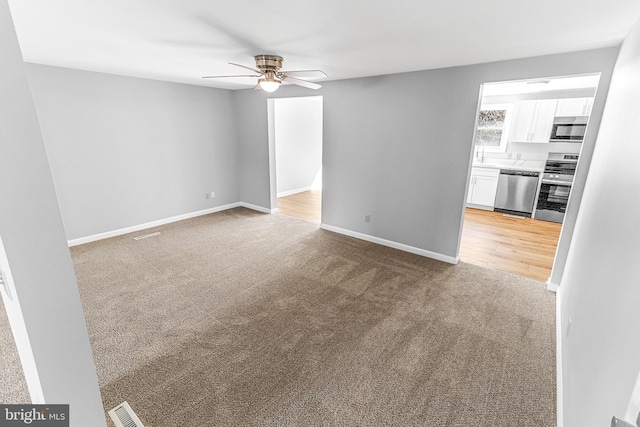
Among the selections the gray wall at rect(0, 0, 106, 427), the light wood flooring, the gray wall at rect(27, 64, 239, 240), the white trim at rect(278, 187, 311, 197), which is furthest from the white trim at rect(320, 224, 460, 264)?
the gray wall at rect(0, 0, 106, 427)

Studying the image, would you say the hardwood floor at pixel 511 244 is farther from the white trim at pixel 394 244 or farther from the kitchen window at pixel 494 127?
the kitchen window at pixel 494 127

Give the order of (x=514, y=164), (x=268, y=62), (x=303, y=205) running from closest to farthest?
(x=268, y=62) < (x=514, y=164) < (x=303, y=205)

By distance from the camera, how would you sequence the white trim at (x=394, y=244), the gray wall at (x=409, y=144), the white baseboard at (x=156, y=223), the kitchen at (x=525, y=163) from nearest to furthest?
the gray wall at (x=409, y=144)
the white trim at (x=394, y=244)
the white baseboard at (x=156, y=223)
the kitchen at (x=525, y=163)

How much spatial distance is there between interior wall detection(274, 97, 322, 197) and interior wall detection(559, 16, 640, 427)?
572cm

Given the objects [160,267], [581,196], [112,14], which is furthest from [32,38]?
[581,196]

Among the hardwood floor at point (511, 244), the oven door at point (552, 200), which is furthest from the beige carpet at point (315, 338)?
the oven door at point (552, 200)

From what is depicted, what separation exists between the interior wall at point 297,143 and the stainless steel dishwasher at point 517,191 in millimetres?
4431

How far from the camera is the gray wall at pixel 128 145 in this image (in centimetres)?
381

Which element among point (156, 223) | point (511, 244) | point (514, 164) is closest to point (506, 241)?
point (511, 244)

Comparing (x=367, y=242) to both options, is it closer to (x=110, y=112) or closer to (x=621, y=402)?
(x=621, y=402)

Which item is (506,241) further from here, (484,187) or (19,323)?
(19,323)

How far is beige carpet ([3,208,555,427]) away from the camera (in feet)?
5.89

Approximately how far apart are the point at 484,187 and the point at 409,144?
125 inches

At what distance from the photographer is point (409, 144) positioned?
379 centimetres
